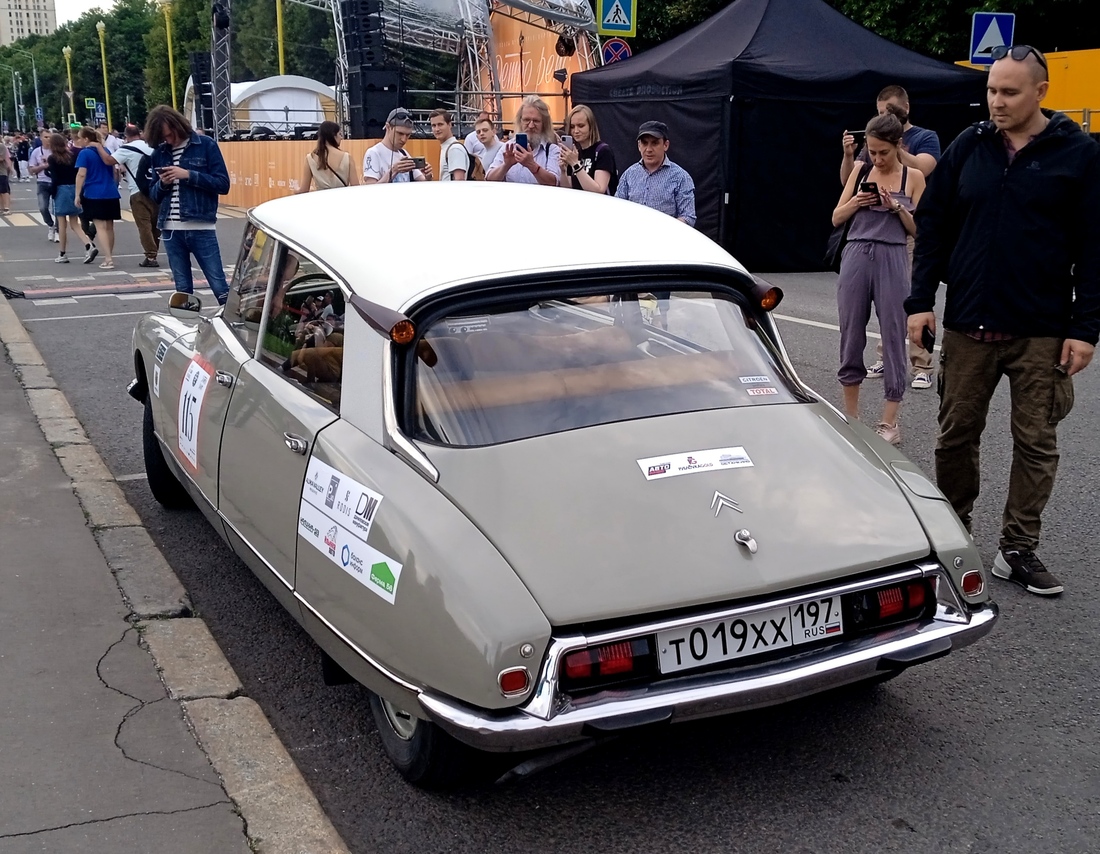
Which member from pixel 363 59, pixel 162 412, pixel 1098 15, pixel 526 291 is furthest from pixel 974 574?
pixel 1098 15

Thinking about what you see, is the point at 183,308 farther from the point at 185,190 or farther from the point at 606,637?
the point at 185,190

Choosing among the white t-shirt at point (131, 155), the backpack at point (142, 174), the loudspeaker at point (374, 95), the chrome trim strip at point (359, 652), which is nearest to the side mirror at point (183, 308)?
the chrome trim strip at point (359, 652)

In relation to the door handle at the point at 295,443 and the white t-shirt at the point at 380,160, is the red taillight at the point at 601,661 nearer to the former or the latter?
the door handle at the point at 295,443

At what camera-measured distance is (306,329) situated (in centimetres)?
396

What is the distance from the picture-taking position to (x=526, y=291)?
3461 mm

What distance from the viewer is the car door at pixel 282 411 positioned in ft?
11.6

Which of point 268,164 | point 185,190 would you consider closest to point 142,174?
point 185,190

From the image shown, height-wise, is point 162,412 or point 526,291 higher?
point 526,291

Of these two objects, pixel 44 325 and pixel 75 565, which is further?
pixel 44 325

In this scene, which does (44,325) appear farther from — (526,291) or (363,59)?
(363,59)

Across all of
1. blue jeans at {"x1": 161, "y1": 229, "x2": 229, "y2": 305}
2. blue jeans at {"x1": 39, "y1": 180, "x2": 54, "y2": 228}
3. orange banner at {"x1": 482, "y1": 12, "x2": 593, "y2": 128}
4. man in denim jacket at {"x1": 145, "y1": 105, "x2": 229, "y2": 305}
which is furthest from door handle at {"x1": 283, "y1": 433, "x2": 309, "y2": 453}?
orange banner at {"x1": 482, "y1": 12, "x2": 593, "y2": 128}

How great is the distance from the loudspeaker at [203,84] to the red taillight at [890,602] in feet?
117

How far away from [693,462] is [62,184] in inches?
606

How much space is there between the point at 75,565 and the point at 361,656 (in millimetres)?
2352
